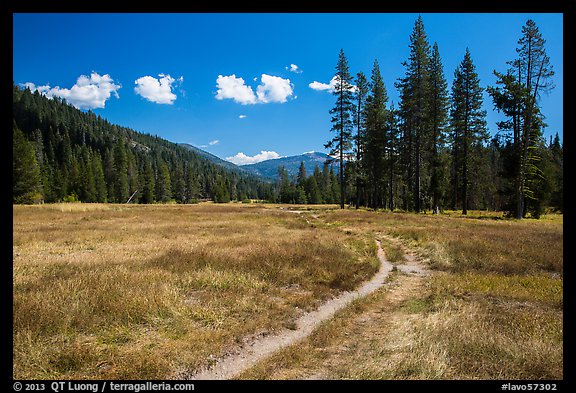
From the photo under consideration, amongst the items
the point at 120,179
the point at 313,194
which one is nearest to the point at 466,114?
the point at 313,194

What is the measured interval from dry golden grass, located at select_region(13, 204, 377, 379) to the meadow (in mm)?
34

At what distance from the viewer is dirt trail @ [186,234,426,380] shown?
15.7 ft

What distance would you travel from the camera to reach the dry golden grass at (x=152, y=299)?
4793mm

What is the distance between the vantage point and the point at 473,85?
36312mm

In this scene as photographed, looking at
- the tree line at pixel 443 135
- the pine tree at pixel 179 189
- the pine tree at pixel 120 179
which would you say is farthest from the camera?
the pine tree at pixel 179 189

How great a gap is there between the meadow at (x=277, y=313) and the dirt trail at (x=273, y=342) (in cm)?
27

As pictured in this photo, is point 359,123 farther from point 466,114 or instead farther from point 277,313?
point 277,313

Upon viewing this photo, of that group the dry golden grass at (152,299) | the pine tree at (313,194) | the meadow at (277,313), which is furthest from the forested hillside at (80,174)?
the meadow at (277,313)

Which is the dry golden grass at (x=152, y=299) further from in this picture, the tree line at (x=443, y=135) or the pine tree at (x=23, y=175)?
the pine tree at (x=23, y=175)

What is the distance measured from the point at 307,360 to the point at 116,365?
10.9 feet

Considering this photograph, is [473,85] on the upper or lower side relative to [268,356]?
upper
